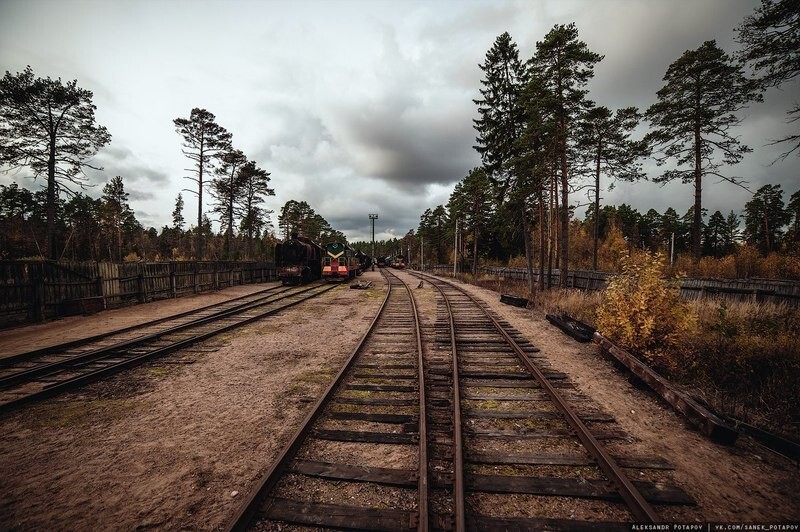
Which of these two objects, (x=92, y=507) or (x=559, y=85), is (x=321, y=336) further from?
(x=559, y=85)

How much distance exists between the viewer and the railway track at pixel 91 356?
504 cm

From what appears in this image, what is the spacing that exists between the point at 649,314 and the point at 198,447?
8050 millimetres

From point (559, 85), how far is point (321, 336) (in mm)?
15999

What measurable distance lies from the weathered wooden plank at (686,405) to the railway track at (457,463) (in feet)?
3.41

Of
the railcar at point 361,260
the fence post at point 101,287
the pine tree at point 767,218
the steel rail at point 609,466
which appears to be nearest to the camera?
the steel rail at point 609,466

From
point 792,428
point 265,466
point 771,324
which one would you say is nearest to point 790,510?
point 792,428

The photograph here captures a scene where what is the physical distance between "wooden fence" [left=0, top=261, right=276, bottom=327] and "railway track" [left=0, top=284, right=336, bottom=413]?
167 inches

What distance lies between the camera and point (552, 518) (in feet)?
8.28

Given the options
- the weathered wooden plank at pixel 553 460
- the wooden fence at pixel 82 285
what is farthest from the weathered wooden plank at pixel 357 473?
the wooden fence at pixel 82 285

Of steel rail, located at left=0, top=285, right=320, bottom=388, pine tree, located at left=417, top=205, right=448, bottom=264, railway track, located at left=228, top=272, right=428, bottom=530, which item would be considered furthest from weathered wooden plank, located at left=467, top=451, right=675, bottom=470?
pine tree, located at left=417, top=205, right=448, bottom=264

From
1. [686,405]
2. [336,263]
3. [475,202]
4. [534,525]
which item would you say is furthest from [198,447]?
[475,202]

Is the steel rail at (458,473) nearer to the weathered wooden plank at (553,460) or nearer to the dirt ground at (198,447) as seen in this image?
the weathered wooden plank at (553,460)

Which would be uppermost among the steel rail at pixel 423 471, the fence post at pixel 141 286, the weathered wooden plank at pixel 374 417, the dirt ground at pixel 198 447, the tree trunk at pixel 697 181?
the tree trunk at pixel 697 181

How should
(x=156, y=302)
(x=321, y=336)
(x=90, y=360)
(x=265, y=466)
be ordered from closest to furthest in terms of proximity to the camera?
1. (x=265, y=466)
2. (x=90, y=360)
3. (x=321, y=336)
4. (x=156, y=302)
